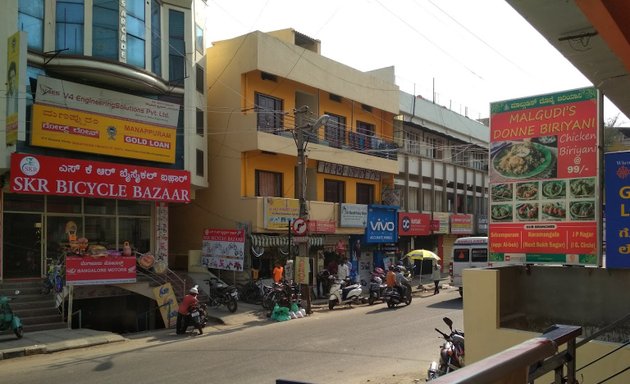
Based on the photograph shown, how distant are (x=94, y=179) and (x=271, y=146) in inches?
313

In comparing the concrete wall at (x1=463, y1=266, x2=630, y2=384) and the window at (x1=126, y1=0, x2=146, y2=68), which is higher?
the window at (x1=126, y1=0, x2=146, y2=68)

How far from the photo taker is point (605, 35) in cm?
459

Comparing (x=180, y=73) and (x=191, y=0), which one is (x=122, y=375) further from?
(x=191, y=0)

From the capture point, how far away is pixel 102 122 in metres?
18.6

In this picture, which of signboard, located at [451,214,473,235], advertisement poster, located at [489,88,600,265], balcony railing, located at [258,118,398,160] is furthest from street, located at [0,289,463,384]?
signboard, located at [451,214,473,235]

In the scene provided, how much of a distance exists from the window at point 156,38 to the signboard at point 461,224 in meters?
23.3

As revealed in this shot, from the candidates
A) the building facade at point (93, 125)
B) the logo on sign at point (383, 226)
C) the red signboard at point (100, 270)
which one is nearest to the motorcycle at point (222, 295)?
the red signboard at point (100, 270)

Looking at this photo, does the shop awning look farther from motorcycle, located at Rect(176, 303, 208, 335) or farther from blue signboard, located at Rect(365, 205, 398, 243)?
motorcycle, located at Rect(176, 303, 208, 335)

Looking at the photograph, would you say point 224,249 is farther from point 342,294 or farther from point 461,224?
point 461,224

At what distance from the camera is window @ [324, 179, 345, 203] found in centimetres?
2811

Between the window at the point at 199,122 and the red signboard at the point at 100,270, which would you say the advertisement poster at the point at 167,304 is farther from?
the window at the point at 199,122

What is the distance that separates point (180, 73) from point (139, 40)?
2452mm

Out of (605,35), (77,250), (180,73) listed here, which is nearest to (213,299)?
(77,250)

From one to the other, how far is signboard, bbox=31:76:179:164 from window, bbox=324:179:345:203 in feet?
31.3
